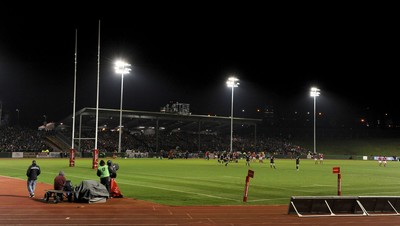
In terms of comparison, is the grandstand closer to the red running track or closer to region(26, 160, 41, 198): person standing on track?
region(26, 160, 41, 198): person standing on track

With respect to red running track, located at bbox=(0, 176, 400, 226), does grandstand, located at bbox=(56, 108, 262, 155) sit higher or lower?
higher

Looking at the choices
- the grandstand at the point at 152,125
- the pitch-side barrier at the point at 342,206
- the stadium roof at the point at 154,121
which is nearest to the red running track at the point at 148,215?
the pitch-side barrier at the point at 342,206

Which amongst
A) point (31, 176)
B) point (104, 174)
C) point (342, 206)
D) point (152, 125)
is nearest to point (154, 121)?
point (152, 125)

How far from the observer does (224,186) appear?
2695cm

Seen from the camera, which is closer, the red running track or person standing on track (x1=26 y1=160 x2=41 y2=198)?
the red running track

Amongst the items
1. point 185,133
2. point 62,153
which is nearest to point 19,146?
point 62,153

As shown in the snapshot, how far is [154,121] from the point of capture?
98125 mm

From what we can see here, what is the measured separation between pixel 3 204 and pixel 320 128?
124992mm

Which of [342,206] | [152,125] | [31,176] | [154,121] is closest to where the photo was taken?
[342,206]

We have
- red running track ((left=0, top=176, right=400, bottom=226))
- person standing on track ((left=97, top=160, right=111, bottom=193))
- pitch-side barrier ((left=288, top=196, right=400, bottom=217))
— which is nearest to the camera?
red running track ((left=0, top=176, right=400, bottom=226))

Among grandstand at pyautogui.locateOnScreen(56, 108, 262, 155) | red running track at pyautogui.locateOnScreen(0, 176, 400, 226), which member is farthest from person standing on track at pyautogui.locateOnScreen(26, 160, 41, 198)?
grandstand at pyautogui.locateOnScreen(56, 108, 262, 155)

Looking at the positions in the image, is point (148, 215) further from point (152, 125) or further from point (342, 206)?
point (152, 125)

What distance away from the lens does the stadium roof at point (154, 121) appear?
85.6 m

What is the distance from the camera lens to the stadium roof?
85.6 metres
